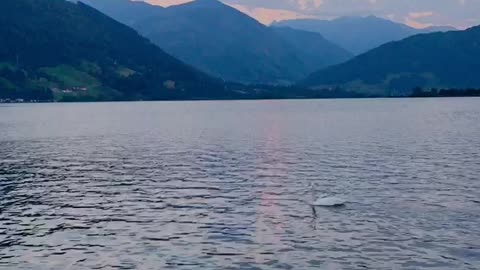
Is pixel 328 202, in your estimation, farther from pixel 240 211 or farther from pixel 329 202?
pixel 240 211

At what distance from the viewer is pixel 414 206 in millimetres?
48969

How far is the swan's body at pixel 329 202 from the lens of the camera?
48938 mm

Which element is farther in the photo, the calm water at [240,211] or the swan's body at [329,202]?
the swan's body at [329,202]

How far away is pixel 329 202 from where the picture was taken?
49.1 metres

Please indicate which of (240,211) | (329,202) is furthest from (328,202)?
(240,211)

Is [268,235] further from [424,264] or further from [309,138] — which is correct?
[309,138]

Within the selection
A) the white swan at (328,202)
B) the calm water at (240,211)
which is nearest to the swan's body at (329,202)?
the white swan at (328,202)

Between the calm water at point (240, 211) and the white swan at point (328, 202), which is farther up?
the white swan at point (328, 202)

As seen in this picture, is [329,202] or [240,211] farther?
[329,202]

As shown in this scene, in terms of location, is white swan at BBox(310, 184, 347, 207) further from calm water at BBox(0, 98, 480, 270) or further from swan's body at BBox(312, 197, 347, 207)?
calm water at BBox(0, 98, 480, 270)

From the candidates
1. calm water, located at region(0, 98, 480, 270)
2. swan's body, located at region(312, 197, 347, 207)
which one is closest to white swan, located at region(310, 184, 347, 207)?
swan's body, located at region(312, 197, 347, 207)

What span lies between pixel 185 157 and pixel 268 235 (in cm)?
A: 5340

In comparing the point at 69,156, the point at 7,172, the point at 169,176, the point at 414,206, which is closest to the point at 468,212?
the point at 414,206

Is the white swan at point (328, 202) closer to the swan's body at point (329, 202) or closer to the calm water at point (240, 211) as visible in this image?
the swan's body at point (329, 202)
